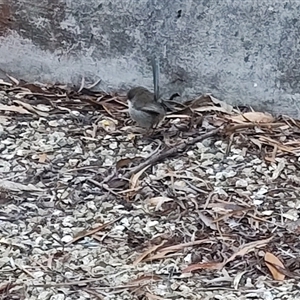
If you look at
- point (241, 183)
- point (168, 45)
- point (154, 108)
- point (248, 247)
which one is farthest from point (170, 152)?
point (248, 247)

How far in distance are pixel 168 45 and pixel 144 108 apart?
1.48 feet

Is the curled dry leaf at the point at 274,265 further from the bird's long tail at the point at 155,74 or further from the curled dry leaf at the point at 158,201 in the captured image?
the bird's long tail at the point at 155,74

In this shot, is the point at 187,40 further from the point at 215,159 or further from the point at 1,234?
the point at 1,234

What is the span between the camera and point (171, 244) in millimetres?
2967

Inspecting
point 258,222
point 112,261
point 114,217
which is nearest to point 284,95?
point 258,222

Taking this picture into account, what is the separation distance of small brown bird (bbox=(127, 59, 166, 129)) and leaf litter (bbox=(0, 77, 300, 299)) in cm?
8

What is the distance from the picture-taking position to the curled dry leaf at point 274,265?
278 centimetres

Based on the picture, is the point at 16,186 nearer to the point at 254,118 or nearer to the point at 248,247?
the point at 248,247

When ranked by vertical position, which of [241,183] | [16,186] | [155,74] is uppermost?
[155,74]

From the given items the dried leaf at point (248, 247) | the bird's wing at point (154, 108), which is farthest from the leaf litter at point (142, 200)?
the bird's wing at point (154, 108)

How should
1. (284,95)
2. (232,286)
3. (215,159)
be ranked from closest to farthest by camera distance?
(232,286)
(215,159)
(284,95)

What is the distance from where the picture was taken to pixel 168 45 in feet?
13.2

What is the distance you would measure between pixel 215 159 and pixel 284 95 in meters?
0.59

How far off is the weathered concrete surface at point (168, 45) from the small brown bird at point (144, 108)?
0.30 metres
